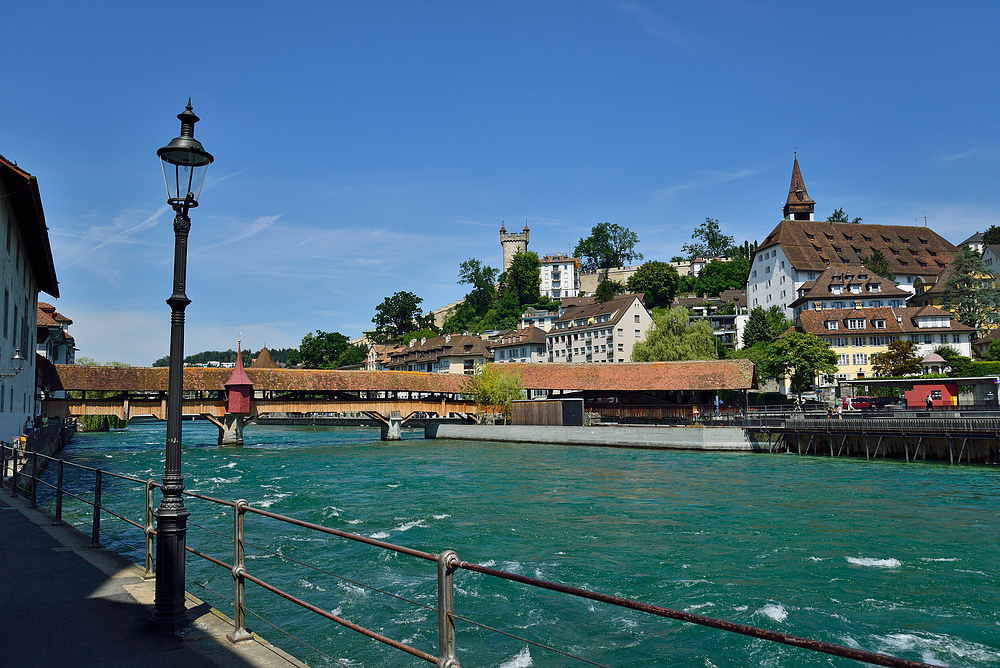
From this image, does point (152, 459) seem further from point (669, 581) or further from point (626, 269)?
point (626, 269)

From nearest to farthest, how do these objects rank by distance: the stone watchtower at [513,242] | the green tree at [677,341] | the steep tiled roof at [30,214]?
the steep tiled roof at [30,214]
the green tree at [677,341]
the stone watchtower at [513,242]

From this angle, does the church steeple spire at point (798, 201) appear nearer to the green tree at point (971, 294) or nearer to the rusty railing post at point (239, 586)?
the green tree at point (971, 294)

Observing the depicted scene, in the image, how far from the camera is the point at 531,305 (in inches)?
4316

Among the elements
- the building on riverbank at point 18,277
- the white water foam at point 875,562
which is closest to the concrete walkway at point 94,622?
the white water foam at point 875,562

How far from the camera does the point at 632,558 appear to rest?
11891 millimetres

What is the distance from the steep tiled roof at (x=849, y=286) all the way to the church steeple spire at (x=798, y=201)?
24724 mm

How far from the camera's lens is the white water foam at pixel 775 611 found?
872cm

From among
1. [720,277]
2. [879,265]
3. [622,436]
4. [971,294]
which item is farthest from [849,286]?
[622,436]

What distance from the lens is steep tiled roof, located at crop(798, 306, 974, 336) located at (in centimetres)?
5525

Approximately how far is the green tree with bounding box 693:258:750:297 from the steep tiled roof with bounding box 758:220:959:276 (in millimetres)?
20004

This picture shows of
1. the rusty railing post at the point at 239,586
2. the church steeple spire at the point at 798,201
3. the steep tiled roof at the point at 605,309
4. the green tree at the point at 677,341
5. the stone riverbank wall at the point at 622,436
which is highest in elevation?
the church steeple spire at the point at 798,201

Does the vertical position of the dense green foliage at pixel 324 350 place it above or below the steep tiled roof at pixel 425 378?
above

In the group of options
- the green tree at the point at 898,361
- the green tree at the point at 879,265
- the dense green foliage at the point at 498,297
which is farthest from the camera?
the dense green foliage at the point at 498,297

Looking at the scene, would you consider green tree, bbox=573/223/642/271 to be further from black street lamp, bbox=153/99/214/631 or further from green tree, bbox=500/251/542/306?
black street lamp, bbox=153/99/214/631
